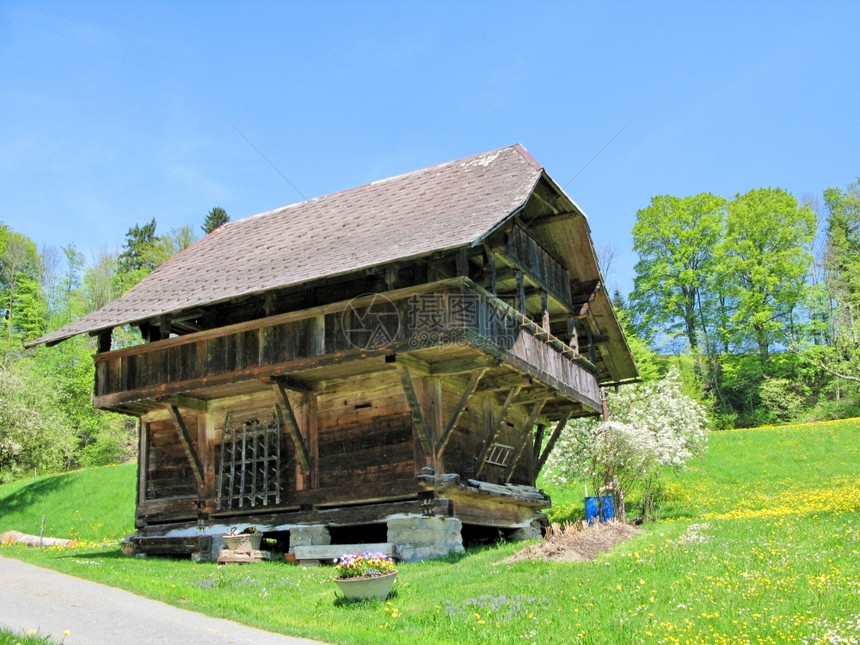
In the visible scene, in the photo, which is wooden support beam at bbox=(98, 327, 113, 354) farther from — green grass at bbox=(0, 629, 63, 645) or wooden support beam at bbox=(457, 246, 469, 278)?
green grass at bbox=(0, 629, 63, 645)

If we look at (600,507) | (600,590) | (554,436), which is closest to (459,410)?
(554,436)

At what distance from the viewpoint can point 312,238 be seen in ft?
62.4

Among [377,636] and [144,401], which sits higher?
[144,401]

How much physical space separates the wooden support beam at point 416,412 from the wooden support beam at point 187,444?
5593mm

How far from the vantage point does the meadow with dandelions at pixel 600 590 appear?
349 inches

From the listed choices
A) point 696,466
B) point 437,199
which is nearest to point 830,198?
point 696,466

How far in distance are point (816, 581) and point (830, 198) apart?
50637 millimetres

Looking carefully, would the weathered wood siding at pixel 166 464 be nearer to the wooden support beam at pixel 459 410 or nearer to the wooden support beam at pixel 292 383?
the wooden support beam at pixel 292 383

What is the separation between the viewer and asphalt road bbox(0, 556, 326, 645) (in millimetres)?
8352

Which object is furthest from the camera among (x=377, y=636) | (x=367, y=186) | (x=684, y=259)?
(x=684, y=259)

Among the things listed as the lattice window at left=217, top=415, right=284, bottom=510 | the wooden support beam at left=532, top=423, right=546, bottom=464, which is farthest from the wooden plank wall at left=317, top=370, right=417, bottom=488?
the wooden support beam at left=532, top=423, right=546, bottom=464

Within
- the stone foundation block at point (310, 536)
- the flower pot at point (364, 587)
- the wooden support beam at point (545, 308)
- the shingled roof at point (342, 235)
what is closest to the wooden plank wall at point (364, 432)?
the stone foundation block at point (310, 536)

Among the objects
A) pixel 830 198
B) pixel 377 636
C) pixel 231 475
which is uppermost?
pixel 830 198

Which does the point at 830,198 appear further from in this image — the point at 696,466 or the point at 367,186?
the point at 367,186
